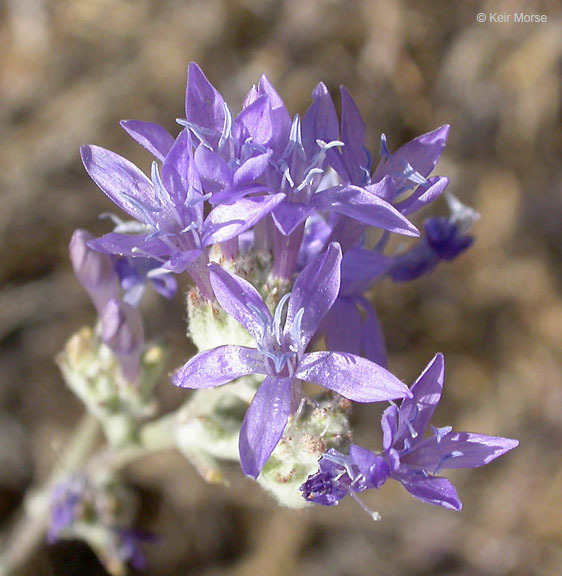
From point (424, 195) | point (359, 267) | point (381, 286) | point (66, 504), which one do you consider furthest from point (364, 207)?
point (381, 286)

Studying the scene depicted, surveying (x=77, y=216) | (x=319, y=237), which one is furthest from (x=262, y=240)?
(x=77, y=216)

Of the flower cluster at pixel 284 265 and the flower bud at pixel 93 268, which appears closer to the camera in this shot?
the flower cluster at pixel 284 265

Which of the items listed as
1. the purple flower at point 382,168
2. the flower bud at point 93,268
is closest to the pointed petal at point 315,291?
the purple flower at point 382,168

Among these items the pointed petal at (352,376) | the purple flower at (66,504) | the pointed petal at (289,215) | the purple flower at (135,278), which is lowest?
the purple flower at (66,504)

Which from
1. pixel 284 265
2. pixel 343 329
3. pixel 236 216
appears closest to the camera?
pixel 236 216

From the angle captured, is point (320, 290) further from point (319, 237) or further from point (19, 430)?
point (19, 430)

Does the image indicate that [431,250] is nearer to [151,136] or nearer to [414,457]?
[414,457]

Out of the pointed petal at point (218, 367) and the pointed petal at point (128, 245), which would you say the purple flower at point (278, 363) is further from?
the pointed petal at point (128, 245)
